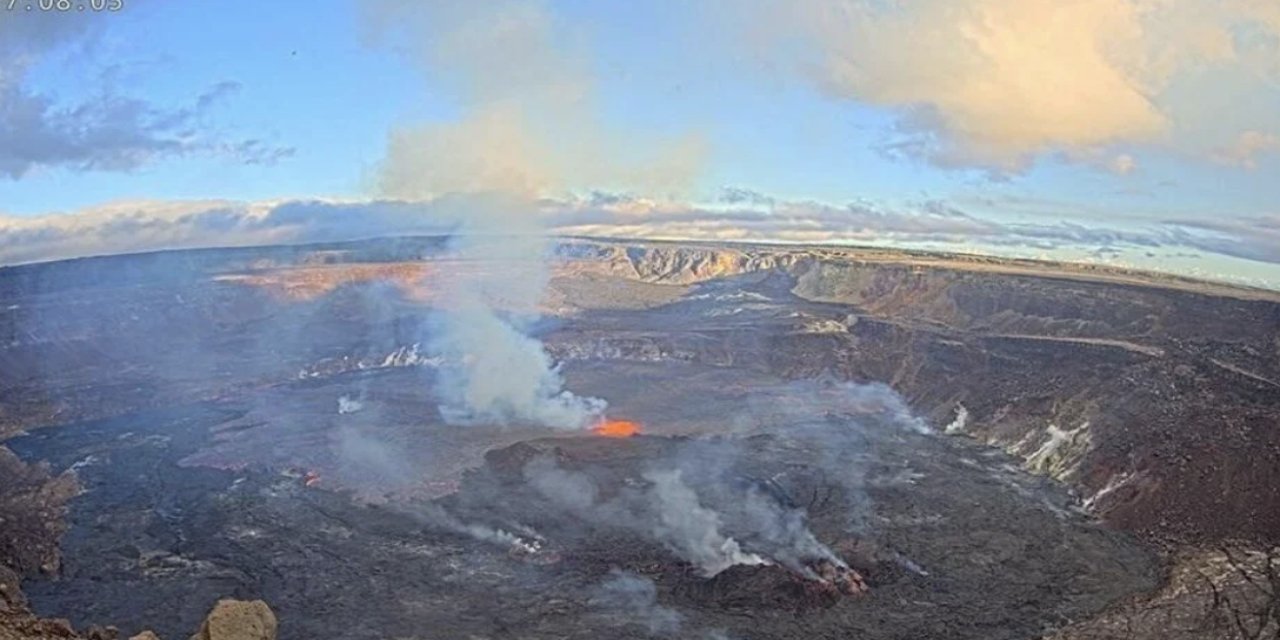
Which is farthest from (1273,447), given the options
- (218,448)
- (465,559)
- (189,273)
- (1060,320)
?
(189,273)

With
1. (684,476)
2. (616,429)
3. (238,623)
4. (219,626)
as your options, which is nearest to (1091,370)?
(684,476)

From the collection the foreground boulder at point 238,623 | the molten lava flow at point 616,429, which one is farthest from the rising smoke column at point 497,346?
the foreground boulder at point 238,623

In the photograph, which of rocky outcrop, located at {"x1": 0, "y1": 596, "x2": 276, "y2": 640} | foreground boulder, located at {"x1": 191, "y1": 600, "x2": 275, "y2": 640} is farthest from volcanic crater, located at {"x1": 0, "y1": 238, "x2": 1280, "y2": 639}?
foreground boulder, located at {"x1": 191, "y1": 600, "x2": 275, "y2": 640}

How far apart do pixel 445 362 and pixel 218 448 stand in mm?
26865

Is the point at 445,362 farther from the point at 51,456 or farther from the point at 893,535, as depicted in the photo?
the point at 893,535

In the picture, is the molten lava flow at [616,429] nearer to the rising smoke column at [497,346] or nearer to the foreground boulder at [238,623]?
the rising smoke column at [497,346]

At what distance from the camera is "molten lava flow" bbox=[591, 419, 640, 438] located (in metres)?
49.3

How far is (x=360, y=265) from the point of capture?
338 feet

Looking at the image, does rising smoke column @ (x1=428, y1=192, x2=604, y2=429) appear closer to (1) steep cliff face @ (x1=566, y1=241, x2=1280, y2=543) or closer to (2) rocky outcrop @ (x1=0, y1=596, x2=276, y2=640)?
(1) steep cliff face @ (x1=566, y1=241, x2=1280, y2=543)

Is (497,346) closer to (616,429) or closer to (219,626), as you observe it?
(616,429)

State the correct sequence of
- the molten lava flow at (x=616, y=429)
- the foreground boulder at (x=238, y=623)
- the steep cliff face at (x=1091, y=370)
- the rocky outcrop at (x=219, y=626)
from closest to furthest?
1. the rocky outcrop at (x=219, y=626)
2. the foreground boulder at (x=238, y=623)
3. the steep cliff face at (x=1091, y=370)
4. the molten lava flow at (x=616, y=429)

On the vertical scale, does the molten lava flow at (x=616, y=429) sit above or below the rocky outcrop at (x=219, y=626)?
below

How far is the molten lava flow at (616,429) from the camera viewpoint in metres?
49.3

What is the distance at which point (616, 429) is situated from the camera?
50.8m
